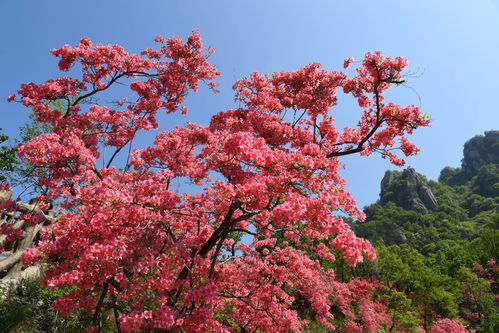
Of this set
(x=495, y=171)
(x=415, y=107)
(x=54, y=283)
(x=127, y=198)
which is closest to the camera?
(x=54, y=283)

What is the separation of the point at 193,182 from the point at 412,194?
9871cm

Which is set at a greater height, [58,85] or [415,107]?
[58,85]

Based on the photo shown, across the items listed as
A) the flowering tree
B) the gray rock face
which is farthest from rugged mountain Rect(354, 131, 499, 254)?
the flowering tree

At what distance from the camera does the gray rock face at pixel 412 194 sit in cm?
8688

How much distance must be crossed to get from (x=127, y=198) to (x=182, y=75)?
6337 millimetres

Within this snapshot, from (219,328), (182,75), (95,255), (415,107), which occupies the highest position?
(182,75)

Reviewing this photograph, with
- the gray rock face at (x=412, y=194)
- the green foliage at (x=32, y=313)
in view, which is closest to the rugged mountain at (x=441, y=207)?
the gray rock face at (x=412, y=194)

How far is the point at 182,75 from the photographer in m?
10.2

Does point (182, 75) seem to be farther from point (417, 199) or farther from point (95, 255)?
point (417, 199)

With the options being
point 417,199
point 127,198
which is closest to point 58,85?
point 127,198

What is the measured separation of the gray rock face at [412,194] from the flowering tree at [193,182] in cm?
8999

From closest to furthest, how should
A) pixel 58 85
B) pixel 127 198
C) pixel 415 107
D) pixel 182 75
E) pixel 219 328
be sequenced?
pixel 127 198 < pixel 219 328 < pixel 415 107 < pixel 58 85 < pixel 182 75

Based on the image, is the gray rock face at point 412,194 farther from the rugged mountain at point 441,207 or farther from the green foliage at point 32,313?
the green foliage at point 32,313

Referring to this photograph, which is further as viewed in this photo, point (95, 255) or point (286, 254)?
point (286, 254)
